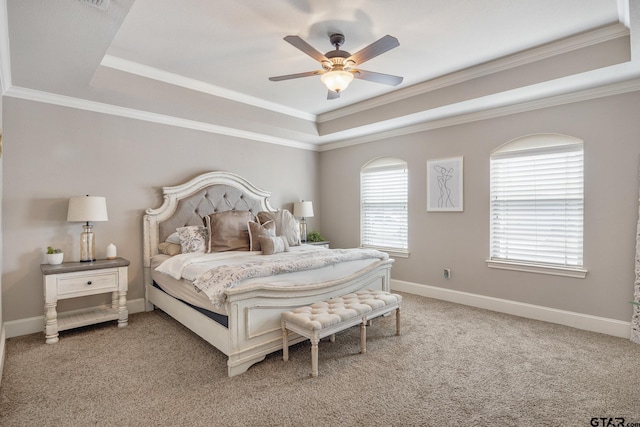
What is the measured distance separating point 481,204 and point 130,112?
4458 mm

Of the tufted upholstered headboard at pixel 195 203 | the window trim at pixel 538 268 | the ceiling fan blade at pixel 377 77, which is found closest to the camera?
the ceiling fan blade at pixel 377 77

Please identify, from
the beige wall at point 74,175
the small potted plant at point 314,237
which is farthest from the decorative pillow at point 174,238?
the small potted plant at point 314,237

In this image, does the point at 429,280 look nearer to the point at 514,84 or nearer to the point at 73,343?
the point at 514,84

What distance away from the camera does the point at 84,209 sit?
11.0ft

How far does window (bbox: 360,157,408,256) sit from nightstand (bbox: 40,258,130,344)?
3554 mm

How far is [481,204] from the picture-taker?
4195 millimetres

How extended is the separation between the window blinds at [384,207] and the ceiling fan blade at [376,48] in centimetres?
262

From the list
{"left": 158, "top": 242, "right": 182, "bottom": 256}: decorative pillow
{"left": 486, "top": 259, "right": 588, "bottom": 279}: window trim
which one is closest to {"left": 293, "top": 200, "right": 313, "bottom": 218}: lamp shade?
{"left": 158, "top": 242, "right": 182, "bottom": 256}: decorative pillow

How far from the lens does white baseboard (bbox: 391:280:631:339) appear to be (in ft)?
10.7

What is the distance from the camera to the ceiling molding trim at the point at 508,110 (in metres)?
3.22

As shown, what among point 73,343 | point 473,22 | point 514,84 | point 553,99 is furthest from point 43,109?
point 553,99

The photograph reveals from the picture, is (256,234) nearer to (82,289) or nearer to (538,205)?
(82,289)

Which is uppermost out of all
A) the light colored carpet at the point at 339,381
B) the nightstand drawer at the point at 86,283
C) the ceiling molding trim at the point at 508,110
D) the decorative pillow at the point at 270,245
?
the ceiling molding trim at the point at 508,110

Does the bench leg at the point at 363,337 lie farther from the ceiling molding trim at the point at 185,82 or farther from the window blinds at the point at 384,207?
the ceiling molding trim at the point at 185,82
